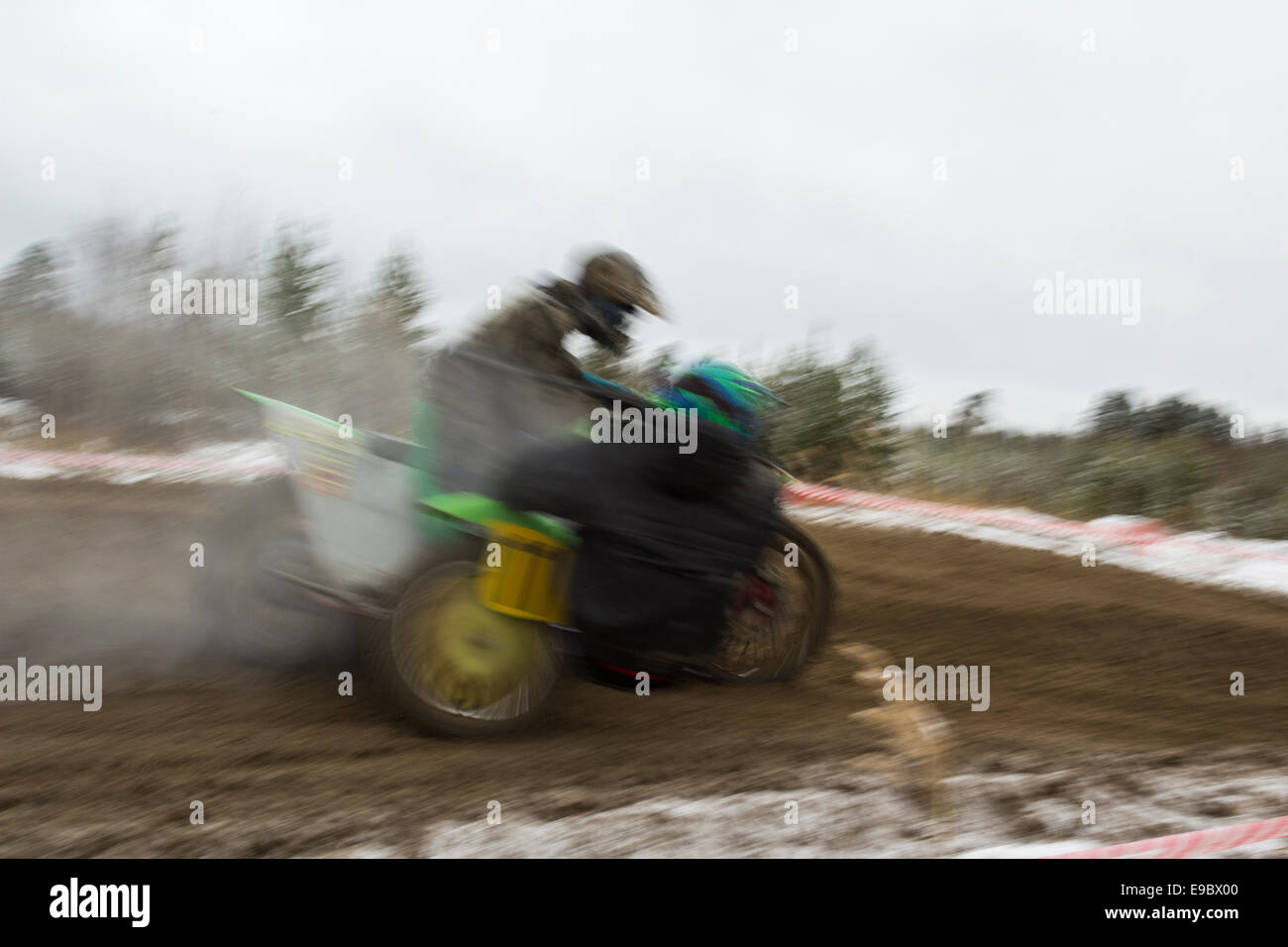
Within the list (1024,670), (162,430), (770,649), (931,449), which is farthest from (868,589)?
(162,430)

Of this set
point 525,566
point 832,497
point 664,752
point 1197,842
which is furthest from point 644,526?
point 832,497

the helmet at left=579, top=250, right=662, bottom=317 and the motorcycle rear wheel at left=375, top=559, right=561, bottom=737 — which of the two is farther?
the helmet at left=579, top=250, right=662, bottom=317

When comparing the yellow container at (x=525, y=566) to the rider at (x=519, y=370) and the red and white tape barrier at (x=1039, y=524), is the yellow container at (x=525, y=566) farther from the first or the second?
the red and white tape barrier at (x=1039, y=524)

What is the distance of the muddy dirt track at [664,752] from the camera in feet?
11.2

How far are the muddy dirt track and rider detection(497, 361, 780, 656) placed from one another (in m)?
0.58

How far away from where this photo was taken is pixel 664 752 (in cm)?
413

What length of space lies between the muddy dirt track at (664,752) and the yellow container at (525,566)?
58 centimetres

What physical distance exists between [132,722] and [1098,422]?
1398 cm

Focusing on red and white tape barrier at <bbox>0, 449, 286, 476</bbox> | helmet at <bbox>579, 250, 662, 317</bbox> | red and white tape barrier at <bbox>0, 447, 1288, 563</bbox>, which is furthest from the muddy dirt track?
red and white tape barrier at <bbox>0, 449, 286, 476</bbox>

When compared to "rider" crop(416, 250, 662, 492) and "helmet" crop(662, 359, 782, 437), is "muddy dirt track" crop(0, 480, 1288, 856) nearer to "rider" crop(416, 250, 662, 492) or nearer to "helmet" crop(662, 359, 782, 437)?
"rider" crop(416, 250, 662, 492)

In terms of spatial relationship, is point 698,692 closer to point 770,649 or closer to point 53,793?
point 770,649

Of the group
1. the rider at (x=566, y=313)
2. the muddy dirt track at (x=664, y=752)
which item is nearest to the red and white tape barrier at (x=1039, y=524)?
the muddy dirt track at (x=664, y=752)

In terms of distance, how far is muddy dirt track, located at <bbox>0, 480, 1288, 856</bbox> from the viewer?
3.42 m
